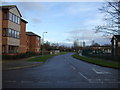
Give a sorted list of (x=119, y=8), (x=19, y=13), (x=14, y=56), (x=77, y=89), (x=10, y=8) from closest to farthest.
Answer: (x=77, y=89), (x=119, y=8), (x=14, y=56), (x=10, y=8), (x=19, y=13)

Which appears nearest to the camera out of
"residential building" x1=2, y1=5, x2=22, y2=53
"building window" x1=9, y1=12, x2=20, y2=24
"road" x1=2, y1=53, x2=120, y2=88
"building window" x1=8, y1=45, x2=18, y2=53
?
"road" x1=2, y1=53, x2=120, y2=88

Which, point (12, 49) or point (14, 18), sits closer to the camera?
point (14, 18)

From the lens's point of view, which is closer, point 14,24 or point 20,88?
point 20,88

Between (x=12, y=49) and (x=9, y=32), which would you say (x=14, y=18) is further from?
(x=12, y=49)

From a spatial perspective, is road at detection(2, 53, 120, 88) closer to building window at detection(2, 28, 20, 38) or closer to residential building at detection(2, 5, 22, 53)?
residential building at detection(2, 5, 22, 53)

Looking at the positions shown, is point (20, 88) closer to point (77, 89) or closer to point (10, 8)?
point (77, 89)

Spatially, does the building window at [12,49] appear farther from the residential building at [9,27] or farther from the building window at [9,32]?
the building window at [9,32]

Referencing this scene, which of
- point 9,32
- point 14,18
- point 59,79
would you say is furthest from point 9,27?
point 59,79

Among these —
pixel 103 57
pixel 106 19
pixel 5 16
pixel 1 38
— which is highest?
pixel 5 16

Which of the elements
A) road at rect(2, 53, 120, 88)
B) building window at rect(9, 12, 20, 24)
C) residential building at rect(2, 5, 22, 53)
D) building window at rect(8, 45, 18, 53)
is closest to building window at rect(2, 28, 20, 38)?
residential building at rect(2, 5, 22, 53)

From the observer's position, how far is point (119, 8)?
18469 mm

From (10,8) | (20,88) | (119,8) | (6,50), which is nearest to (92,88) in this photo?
(20,88)

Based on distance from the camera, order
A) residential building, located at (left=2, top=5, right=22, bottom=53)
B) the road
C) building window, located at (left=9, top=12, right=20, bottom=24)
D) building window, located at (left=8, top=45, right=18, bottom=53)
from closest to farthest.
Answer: the road < residential building, located at (left=2, top=5, right=22, bottom=53) < building window, located at (left=9, top=12, right=20, bottom=24) < building window, located at (left=8, top=45, right=18, bottom=53)

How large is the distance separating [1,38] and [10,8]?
6.14 meters
